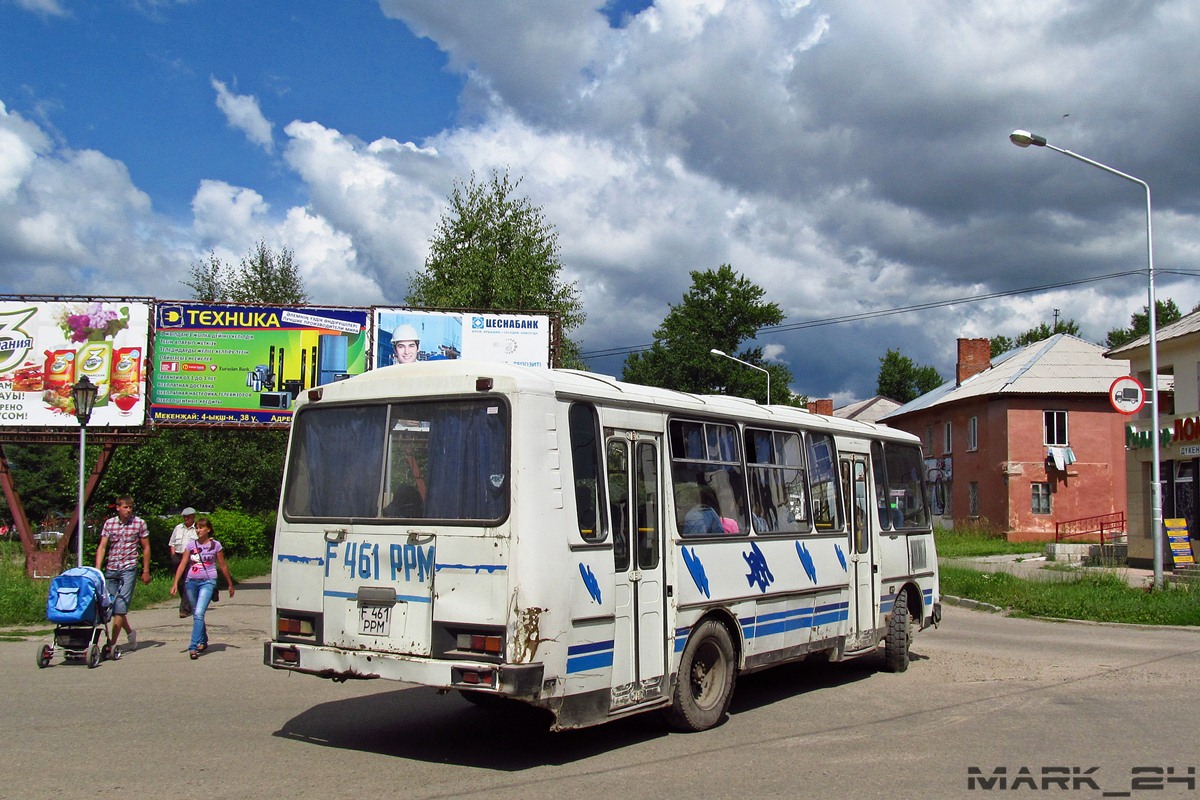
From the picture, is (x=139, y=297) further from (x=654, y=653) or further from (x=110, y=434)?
(x=654, y=653)

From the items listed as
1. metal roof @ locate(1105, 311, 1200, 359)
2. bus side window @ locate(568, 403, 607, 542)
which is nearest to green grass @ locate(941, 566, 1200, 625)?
metal roof @ locate(1105, 311, 1200, 359)

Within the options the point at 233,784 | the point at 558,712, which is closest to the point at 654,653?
the point at 558,712

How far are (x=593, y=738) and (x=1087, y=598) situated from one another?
14282 mm

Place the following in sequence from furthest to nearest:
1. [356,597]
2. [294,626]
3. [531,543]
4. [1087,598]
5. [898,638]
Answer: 1. [1087,598]
2. [898,638]
3. [294,626]
4. [356,597]
5. [531,543]

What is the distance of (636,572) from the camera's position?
312 inches

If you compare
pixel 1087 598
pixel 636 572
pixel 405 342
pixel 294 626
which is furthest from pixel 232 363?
pixel 1087 598

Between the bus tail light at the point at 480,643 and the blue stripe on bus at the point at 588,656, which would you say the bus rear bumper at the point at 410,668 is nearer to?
the bus tail light at the point at 480,643

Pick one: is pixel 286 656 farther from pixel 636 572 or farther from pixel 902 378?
pixel 902 378

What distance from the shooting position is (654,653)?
8047mm

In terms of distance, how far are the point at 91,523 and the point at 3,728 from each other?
22.8m

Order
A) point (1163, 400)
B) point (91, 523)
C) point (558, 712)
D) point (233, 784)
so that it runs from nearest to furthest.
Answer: point (233, 784) < point (558, 712) < point (91, 523) < point (1163, 400)

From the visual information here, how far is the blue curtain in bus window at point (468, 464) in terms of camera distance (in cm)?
720

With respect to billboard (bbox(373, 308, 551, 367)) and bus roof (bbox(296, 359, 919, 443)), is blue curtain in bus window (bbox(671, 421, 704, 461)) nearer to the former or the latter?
bus roof (bbox(296, 359, 919, 443))

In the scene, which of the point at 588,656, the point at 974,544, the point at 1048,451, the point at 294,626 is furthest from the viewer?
the point at 1048,451
